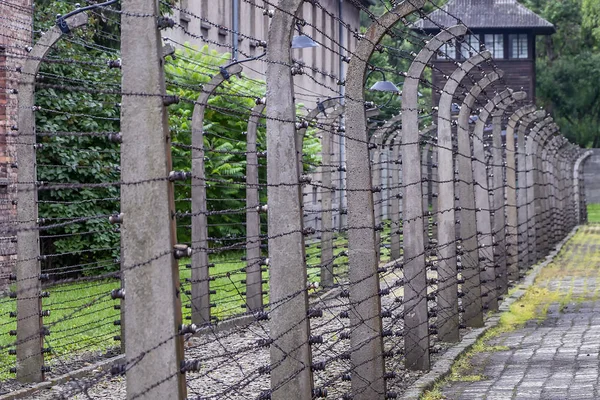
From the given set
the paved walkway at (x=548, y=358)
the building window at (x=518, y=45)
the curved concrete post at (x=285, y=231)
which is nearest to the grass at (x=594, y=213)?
the building window at (x=518, y=45)

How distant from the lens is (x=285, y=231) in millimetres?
6961

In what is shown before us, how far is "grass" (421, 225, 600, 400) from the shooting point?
10.9 metres

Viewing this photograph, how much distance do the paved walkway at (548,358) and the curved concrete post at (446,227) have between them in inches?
19.9

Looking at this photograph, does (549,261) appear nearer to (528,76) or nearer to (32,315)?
(32,315)

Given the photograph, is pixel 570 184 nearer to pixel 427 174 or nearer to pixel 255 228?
pixel 427 174

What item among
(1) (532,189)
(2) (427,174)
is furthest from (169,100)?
(2) (427,174)

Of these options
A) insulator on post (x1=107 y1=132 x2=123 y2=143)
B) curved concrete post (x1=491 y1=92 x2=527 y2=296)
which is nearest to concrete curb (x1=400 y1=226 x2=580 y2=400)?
curved concrete post (x1=491 y1=92 x2=527 y2=296)

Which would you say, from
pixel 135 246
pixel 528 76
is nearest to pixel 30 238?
pixel 135 246

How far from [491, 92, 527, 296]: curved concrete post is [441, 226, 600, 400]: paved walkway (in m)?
0.77

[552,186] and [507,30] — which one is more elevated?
[507,30]

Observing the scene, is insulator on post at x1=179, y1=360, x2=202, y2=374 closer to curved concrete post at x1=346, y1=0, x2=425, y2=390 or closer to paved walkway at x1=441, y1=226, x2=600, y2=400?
curved concrete post at x1=346, y1=0, x2=425, y2=390

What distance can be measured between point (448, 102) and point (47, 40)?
395cm

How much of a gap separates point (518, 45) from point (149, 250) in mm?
58889

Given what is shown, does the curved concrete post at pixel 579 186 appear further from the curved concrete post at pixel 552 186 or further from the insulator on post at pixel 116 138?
the insulator on post at pixel 116 138
